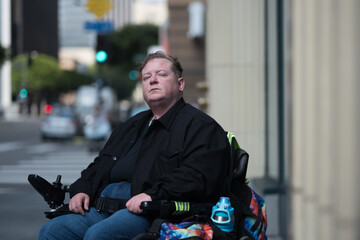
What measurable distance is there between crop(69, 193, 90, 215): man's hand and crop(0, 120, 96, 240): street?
276 centimetres

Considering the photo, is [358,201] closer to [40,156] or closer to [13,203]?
Answer: [13,203]

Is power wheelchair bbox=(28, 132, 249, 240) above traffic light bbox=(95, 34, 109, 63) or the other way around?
the other way around

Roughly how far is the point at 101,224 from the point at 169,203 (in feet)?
1.25

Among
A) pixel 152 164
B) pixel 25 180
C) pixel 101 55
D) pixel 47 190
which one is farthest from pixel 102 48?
pixel 152 164

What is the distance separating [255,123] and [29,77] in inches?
3129

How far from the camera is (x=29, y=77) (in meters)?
84.2

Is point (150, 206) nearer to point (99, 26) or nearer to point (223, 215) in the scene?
point (223, 215)

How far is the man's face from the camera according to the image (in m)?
3.69

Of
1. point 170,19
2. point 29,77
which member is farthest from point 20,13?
point 170,19

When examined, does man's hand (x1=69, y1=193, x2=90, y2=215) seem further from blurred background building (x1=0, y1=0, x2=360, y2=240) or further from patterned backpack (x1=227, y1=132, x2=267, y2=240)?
blurred background building (x1=0, y1=0, x2=360, y2=240)

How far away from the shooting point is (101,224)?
335 cm

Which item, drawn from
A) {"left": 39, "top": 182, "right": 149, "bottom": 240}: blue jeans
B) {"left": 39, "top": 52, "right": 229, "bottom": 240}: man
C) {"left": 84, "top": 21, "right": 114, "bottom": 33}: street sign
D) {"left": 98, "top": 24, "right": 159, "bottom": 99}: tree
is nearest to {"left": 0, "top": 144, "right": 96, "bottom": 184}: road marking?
{"left": 84, "top": 21, "right": 114, "bottom": 33}: street sign

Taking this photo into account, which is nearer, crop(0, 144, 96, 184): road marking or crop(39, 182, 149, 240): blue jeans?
crop(39, 182, 149, 240): blue jeans

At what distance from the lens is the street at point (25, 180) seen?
700 centimetres
